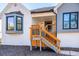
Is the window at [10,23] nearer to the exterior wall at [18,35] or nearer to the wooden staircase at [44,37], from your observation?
the exterior wall at [18,35]

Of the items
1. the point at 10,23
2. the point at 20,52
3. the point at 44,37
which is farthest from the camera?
the point at 44,37

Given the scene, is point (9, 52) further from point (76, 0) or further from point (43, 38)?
point (76, 0)

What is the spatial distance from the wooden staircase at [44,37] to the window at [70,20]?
373 mm

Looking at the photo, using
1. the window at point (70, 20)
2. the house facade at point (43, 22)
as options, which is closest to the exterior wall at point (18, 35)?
the house facade at point (43, 22)

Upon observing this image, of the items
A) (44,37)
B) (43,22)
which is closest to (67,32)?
(43,22)

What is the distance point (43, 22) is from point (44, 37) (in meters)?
0.50

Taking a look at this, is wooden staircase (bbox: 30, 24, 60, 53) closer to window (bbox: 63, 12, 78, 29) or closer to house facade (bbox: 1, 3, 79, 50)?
house facade (bbox: 1, 3, 79, 50)

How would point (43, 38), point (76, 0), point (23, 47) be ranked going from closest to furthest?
point (76, 0) → point (23, 47) → point (43, 38)

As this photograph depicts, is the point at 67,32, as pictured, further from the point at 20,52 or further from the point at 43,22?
the point at 20,52

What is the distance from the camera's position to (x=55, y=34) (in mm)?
4836

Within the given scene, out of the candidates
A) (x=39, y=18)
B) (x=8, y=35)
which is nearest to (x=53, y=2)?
(x=39, y=18)

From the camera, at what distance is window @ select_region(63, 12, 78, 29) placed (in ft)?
15.5

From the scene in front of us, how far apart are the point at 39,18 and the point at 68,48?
34.4 inches

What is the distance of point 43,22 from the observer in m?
4.79
